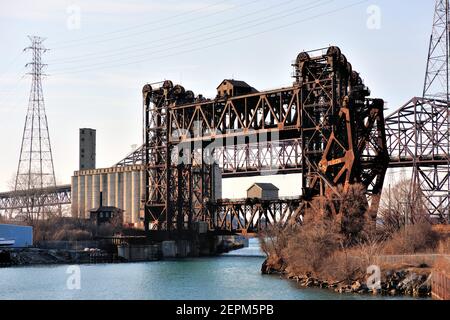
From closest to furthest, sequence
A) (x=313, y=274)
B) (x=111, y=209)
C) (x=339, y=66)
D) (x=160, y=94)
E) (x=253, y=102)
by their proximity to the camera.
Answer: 1. (x=313, y=274)
2. (x=339, y=66)
3. (x=253, y=102)
4. (x=160, y=94)
5. (x=111, y=209)

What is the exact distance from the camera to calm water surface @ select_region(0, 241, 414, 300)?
169ft

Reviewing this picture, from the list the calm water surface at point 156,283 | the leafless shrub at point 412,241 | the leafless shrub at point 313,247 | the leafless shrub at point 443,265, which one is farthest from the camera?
the leafless shrub at point 313,247

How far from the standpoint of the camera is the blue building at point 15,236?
9156cm

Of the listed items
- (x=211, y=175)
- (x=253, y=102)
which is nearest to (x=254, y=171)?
(x=211, y=175)

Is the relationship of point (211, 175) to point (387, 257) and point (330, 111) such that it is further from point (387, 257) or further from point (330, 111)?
point (387, 257)

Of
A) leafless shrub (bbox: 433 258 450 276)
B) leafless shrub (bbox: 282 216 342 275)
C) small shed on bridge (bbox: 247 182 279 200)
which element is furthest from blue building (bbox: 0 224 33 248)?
small shed on bridge (bbox: 247 182 279 200)

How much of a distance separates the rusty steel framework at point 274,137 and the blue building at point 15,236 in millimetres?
14235

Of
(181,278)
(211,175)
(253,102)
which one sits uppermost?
(253,102)

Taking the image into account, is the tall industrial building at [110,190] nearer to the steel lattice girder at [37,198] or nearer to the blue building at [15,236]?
the steel lattice girder at [37,198]

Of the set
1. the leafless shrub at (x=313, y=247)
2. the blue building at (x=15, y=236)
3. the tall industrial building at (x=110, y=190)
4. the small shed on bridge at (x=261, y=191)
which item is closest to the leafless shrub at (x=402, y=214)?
the leafless shrub at (x=313, y=247)

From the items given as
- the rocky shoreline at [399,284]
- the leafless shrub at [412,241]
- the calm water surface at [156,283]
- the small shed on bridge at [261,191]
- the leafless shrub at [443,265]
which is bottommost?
the calm water surface at [156,283]

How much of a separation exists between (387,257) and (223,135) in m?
36.4

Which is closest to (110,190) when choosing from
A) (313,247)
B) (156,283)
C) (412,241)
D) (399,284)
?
→ (156,283)

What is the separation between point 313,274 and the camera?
57.4 meters
